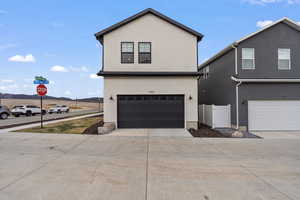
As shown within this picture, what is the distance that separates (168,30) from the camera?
1379cm

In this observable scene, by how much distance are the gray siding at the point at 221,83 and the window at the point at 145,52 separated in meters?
6.06

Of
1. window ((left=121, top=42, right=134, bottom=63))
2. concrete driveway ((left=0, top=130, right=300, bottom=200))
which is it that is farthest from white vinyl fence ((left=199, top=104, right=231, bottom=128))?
window ((left=121, top=42, right=134, bottom=63))

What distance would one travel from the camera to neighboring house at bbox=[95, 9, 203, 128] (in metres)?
13.4

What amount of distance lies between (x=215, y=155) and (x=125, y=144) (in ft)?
13.2

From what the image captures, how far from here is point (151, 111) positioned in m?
13.6

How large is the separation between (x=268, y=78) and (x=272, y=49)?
2.11 meters

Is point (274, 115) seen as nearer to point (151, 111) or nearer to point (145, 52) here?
point (151, 111)

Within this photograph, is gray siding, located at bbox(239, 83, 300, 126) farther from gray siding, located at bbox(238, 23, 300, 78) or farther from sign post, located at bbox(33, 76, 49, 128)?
sign post, located at bbox(33, 76, 49, 128)

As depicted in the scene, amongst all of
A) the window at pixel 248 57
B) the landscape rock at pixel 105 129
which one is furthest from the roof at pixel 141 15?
the landscape rock at pixel 105 129

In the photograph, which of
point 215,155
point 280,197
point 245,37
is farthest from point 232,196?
point 245,37

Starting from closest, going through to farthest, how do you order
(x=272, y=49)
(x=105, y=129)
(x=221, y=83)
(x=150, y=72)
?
(x=105, y=129)
(x=272, y=49)
(x=150, y=72)
(x=221, y=83)

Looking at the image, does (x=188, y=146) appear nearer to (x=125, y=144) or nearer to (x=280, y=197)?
(x=125, y=144)

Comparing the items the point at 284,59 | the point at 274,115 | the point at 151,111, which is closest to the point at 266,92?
the point at 274,115

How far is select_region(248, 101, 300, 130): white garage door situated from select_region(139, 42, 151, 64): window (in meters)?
7.85
